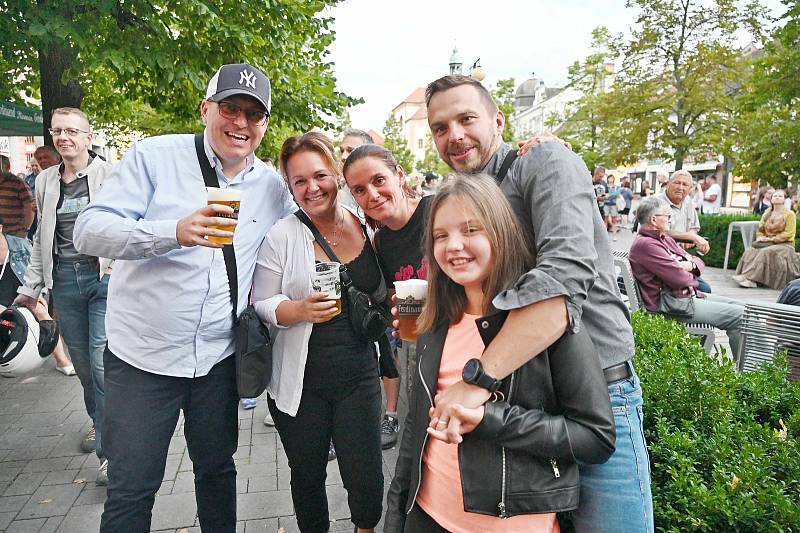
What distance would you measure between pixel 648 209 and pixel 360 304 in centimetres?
405

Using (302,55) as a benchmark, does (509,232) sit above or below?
below

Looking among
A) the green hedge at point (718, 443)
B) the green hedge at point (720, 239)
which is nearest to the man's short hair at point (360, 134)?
the green hedge at point (718, 443)

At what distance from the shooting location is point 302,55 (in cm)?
959

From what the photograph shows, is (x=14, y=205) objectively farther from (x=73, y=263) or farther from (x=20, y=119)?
(x=20, y=119)

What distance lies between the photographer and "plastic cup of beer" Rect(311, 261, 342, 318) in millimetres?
2314

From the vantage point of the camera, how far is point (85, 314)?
383cm

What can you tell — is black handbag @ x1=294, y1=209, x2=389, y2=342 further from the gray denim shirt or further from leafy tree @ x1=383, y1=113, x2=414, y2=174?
leafy tree @ x1=383, y1=113, x2=414, y2=174

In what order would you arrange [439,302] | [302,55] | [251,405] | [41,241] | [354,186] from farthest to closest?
[302,55]
[251,405]
[41,241]
[354,186]
[439,302]

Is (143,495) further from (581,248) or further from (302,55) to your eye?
(302,55)

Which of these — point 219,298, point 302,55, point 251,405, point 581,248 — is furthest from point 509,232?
point 302,55

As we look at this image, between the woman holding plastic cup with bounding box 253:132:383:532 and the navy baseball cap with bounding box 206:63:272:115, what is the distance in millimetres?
292

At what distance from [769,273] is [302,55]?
966cm

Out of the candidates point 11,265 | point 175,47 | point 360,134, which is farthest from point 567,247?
point 175,47

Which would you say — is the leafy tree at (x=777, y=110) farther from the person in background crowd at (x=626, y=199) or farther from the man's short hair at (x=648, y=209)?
the person in background crowd at (x=626, y=199)
